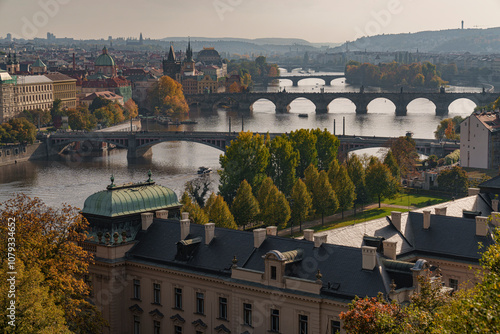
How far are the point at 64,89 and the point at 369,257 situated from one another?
6276 inches

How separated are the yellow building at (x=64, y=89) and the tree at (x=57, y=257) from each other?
145523mm

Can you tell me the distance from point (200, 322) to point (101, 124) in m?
125

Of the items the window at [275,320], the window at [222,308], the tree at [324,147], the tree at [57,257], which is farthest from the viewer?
the tree at [324,147]

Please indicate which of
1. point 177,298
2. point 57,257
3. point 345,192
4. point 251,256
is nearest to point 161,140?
point 345,192

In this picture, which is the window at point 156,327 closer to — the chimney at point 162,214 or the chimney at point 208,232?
the chimney at point 208,232

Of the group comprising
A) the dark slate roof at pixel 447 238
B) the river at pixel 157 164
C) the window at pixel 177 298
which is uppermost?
the dark slate roof at pixel 447 238

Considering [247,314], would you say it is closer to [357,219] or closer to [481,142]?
[357,219]

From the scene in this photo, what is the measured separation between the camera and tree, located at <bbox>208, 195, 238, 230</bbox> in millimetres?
65562

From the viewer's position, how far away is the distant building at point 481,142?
101312 millimetres

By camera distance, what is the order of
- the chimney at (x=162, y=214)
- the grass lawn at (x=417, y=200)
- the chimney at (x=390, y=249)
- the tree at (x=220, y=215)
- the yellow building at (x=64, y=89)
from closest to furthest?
1. the chimney at (x=390, y=249)
2. the chimney at (x=162, y=214)
3. the tree at (x=220, y=215)
4. the grass lawn at (x=417, y=200)
5. the yellow building at (x=64, y=89)

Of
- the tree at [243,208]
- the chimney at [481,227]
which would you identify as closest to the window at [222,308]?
the chimney at [481,227]

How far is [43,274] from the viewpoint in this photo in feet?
126

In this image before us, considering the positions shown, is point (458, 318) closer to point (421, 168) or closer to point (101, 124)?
point (421, 168)

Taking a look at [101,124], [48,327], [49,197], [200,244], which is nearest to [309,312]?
[200,244]
